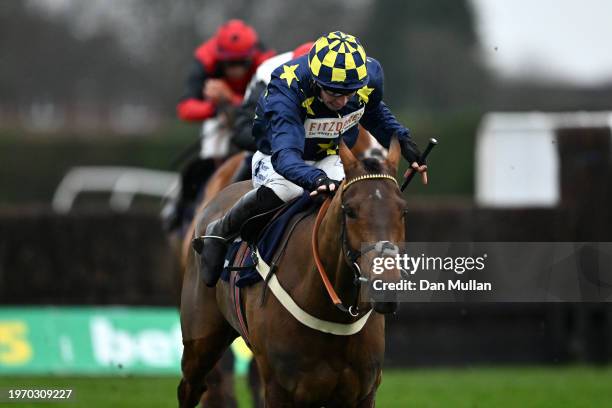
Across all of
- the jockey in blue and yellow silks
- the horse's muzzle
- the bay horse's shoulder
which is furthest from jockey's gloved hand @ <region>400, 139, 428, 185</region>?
the bay horse's shoulder

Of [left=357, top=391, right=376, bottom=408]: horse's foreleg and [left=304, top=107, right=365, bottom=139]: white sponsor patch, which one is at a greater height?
[left=304, top=107, right=365, bottom=139]: white sponsor patch

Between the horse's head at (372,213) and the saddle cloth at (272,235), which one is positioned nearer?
the horse's head at (372,213)

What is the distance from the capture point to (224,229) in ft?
20.9

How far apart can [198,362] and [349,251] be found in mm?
2105

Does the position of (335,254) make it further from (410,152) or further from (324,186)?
(410,152)

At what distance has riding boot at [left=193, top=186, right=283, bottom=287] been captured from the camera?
6.05 meters

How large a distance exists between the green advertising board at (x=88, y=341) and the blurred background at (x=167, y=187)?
0.7 inches

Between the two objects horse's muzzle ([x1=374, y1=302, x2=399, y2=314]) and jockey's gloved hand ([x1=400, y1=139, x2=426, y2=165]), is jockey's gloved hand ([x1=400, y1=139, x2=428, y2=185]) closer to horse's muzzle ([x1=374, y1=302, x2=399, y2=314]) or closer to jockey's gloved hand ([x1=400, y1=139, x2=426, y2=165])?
jockey's gloved hand ([x1=400, y1=139, x2=426, y2=165])

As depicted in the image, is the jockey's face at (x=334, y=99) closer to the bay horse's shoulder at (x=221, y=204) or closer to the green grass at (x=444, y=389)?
the bay horse's shoulder at (x=221, y=204)

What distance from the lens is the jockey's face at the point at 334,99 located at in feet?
18.3

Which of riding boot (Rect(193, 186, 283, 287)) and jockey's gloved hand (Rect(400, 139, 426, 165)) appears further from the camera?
riding boot (Rect(193, 186, 283, 287))

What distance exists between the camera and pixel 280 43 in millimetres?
37156

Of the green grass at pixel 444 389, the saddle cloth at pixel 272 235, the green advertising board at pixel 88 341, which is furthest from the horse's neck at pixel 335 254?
the green advertising board at pixel 88 341

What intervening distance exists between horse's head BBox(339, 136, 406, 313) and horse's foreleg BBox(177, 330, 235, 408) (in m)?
1.95
